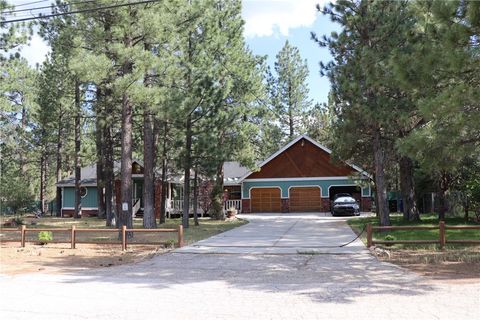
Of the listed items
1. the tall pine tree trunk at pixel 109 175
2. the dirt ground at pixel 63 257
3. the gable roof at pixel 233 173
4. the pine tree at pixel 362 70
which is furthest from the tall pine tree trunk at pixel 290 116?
the dirt ground at pixel 63 257

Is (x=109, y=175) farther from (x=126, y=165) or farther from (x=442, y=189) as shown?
(x=442, y=189)

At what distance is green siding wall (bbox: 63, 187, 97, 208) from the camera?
132 ft

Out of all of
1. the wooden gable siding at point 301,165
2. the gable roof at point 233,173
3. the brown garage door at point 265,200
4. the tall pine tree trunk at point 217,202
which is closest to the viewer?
the tall pine tree trunk at point 217,202

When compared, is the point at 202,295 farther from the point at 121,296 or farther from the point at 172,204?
the point at 172,204

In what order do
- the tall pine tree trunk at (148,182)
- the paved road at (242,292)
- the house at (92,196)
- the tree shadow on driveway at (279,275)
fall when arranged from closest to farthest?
1. the paved road at (242,292)
2. the tree shadow on driveway at (279,275)
3. the tall pine tree trunk at (148,182)
4. the house at (92,196)

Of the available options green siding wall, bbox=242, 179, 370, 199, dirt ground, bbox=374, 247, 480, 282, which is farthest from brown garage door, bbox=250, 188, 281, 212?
dirt ground, bbox=374, 247, 480, 282

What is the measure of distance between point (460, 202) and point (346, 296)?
20620 mm

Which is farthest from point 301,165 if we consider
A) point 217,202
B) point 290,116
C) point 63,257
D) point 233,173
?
point 63,257

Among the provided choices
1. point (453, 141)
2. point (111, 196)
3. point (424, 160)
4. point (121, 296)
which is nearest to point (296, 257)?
point (424, 160)

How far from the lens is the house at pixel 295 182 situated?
4000cm

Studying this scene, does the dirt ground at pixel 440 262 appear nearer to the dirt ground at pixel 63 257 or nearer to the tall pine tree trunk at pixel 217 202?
the dirt ground at pixel 63 257

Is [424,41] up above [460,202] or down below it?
above

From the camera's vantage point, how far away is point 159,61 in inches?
695

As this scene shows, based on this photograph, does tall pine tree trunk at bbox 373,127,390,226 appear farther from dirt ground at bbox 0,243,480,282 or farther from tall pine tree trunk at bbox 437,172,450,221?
dirt ground at bbox 0,243,480,282
